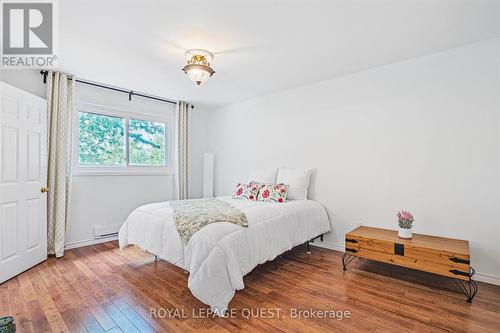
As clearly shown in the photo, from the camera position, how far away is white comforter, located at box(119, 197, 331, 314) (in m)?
1.99

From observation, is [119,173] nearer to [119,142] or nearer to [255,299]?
[119,142]

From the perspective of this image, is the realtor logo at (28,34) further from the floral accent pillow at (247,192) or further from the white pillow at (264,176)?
the white pillow at (264,176)

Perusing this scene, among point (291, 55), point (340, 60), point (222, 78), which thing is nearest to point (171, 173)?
point (222, 78)

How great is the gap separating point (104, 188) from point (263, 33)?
3.31 meters

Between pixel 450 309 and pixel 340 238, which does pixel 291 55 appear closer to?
pixel 340 238

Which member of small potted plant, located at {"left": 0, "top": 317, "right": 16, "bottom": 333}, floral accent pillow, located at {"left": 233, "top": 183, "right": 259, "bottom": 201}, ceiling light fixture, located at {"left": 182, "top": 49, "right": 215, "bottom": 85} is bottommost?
small potted plant, located at {"left": 0, "top": 317, "right": 16, "bottom": 333}

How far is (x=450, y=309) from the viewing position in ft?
6.74

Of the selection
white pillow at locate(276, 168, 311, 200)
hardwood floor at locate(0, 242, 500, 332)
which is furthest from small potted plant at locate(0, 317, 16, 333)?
white pillow at locate(276, 168, 311, 200)

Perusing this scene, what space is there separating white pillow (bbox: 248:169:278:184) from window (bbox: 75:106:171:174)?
5.92ft

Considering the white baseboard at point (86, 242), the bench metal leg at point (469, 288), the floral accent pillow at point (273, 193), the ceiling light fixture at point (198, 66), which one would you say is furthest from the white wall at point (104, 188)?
the bench metal leg at point (469, 288)

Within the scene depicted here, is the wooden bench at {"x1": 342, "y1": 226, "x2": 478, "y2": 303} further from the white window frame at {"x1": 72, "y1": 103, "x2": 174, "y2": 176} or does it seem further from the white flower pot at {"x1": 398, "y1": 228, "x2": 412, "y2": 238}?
the white window frame at {"x1": 72, "y1": 103, "x2": 174, "y2": 176}

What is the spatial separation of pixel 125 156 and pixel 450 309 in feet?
15.1

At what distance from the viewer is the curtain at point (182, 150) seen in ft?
15.6

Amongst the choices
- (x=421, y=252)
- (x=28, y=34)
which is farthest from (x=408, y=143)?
(x=28, y=34)
